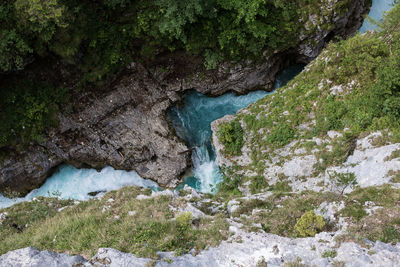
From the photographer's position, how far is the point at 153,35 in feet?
52.5

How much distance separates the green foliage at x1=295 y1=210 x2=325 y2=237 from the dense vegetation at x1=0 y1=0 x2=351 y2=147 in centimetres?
1126

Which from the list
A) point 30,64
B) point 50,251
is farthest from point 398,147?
point 30,64

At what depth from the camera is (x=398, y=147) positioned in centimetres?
1065

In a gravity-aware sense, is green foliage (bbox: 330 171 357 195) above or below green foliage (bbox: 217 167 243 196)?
below

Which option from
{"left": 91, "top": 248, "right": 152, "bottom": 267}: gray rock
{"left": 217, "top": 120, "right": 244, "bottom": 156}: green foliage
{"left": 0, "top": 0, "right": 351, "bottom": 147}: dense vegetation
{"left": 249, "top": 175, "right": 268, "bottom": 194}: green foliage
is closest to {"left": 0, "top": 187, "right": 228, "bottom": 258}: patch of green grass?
{"left": 91, "top": 248, "right": 152, "bottom": 267}: gray rock

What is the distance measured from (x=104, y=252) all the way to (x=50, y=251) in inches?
76.4

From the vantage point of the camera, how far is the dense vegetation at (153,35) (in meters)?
15.1

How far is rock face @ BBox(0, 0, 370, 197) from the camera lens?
17.5m

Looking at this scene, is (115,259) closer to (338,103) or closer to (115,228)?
(115,228)

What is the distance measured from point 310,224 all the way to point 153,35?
43.2ft

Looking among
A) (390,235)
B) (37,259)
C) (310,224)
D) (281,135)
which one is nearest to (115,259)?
(37,259)

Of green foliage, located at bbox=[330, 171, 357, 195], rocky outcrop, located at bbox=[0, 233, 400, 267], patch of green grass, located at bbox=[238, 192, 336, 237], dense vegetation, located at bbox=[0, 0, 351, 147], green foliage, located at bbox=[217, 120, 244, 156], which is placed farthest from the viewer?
green foliage, located at bbox=[217, 120, 244, 156]

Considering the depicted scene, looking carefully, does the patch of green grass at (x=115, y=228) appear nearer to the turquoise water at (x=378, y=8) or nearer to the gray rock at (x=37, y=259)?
the gray rock at (x=37, y=259)

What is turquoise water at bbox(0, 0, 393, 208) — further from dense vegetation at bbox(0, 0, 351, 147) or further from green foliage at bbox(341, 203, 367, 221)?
green foliage at bbox(341, 203, 367, 221)
